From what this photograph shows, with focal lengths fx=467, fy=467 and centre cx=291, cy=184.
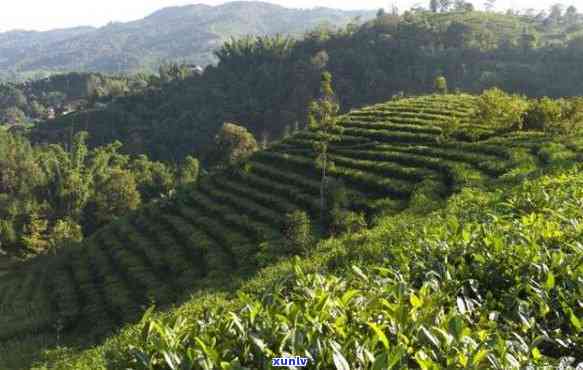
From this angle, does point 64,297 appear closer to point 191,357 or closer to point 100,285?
point 100,285

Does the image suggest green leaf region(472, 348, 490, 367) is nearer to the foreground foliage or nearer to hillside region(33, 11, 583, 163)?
the foreground foliage

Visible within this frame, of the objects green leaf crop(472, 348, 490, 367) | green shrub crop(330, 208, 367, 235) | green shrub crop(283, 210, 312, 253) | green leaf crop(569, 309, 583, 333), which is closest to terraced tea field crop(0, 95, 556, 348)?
green shrub crop(330, 208, 367, 235)

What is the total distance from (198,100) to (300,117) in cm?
3187

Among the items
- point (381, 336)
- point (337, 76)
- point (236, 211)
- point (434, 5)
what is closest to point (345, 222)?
point (236, 211)

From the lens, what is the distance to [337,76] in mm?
108250

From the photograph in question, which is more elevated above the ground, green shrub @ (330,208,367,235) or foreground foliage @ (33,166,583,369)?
foreground foliage @ (33,166,583,369)

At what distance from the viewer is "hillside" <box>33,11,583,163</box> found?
95.1 meters

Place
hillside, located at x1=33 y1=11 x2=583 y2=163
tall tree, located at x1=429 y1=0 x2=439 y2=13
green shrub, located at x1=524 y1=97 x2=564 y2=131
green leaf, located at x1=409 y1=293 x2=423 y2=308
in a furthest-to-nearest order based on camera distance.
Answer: tall tree, located at x1=429 y1=0 x2=439 y2=13 → hillside, located at x1=33 y1=11 x2=583 y2=163 → green shrub, located at x1=524 y1=97 x2=564 y2=131 → green leaf, located at x1=409 y1=293 x2=423 y2=308

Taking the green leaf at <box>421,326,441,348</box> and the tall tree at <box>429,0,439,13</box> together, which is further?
the tall tree at <box>429,0,439,13</box>

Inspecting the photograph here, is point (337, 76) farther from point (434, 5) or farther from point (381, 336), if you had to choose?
point (381, 336)

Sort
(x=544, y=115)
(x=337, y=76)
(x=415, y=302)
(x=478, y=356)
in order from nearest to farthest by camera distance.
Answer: (x=478, y=356) < (x=415, y=302) < (x=544, y=115) < (x=337, y=76)

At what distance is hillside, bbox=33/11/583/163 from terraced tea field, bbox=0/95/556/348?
5605 cm

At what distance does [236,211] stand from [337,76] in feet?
281

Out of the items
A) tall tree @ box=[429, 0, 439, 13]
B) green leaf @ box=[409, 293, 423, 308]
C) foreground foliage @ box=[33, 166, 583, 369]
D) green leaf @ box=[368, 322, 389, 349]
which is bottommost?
foreground foliage @ box=[33, 166, 583, 369]
